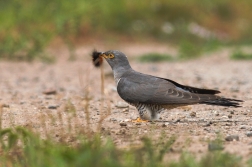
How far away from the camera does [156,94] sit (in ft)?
18.6

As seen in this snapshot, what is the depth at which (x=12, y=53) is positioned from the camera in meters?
12.9

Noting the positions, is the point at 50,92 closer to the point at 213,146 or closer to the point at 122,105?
the point at 122,105

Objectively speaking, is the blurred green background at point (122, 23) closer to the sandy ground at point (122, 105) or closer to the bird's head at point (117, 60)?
the sandy ground at point (122, 105)

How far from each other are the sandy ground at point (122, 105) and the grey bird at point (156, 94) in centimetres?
19

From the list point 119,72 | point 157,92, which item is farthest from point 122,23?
point 157,92

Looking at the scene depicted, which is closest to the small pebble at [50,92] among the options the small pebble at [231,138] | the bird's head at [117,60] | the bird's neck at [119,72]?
the bird's head at [117,60]

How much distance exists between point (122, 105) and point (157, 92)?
1.41 meters

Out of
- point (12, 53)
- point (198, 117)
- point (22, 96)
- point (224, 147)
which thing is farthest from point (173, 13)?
point (224, 147)

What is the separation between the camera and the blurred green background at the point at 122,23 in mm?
13438

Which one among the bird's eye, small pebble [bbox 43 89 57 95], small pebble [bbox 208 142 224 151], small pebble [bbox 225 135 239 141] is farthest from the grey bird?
small pebble [bbox 43 89 57 95]

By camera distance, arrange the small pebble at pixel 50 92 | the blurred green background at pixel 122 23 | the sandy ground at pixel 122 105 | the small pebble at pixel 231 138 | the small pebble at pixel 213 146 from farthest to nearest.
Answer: the blurred green background at pixel 122 23
the small pebble at pixel 50 92
the sandy ground at pixel 122 105
the small pebble at pixel 231 138
the small pebble at pixel 213 146

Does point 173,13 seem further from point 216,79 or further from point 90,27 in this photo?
point 216,79

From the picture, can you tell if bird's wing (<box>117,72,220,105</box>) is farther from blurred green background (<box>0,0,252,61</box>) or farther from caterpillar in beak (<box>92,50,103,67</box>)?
blurred green background (<box>0,0,252,61</box>)

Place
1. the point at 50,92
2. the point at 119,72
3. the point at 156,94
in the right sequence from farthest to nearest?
the point at 50,92
the point at 119,72
the point at 156,94
